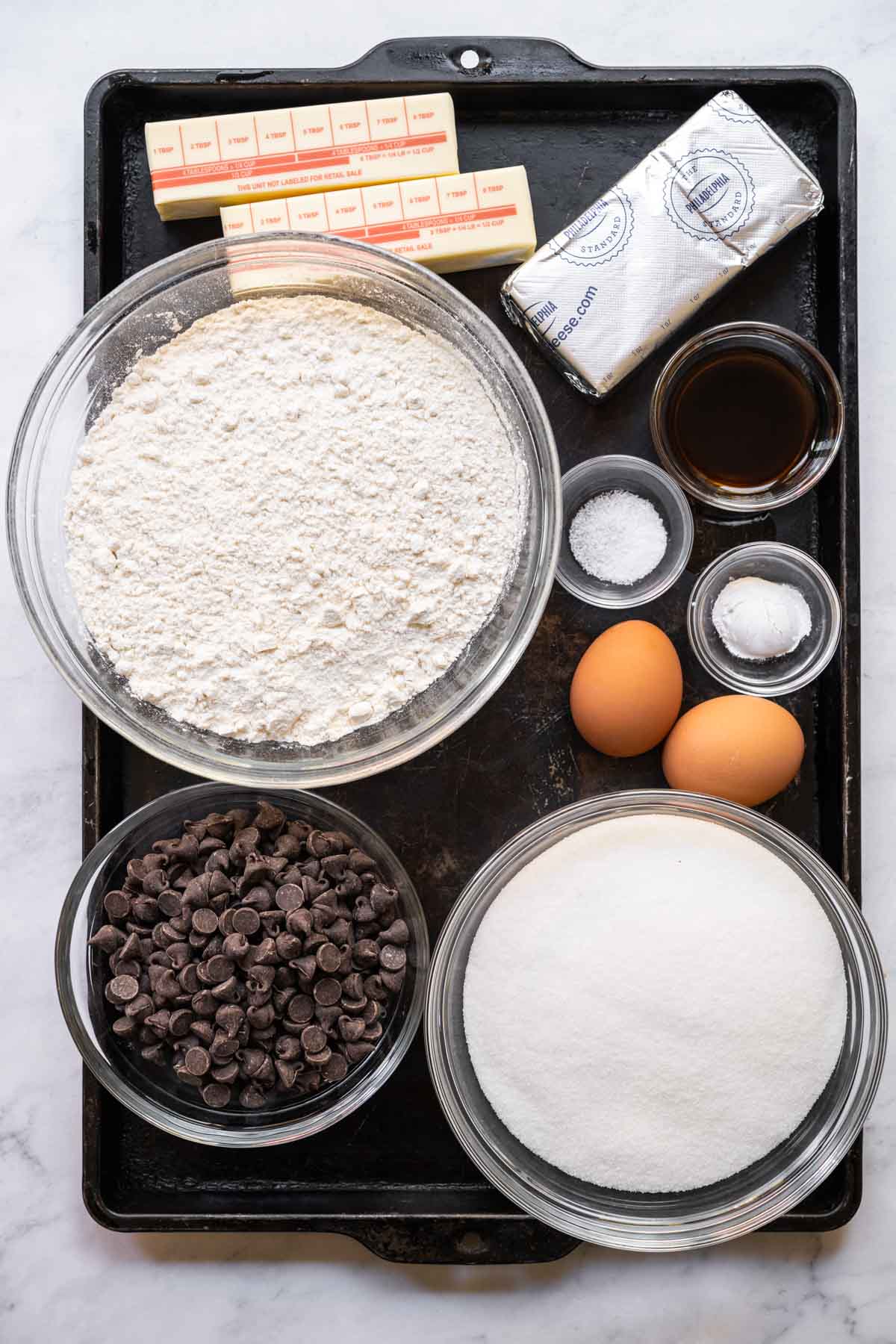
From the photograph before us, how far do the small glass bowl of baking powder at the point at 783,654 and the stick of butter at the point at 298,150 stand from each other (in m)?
0.69

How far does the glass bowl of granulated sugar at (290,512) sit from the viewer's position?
120 cm

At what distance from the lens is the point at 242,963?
126cm

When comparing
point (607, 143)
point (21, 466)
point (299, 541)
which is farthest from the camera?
point (607, 143)

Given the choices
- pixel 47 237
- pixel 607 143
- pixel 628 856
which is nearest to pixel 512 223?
pixel 607 143

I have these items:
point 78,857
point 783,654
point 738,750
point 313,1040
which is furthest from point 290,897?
point 783,654

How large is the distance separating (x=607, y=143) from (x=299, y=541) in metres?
0.78

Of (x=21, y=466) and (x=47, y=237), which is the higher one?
(x=47, y=237)

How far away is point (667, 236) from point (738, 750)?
717mm

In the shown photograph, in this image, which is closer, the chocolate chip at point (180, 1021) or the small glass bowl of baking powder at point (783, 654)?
the chocolate chip at point (180, 1021)

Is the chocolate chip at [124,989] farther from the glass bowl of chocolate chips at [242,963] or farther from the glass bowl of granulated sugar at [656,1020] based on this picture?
the glass bowl of granulated sugar at [656,1020]

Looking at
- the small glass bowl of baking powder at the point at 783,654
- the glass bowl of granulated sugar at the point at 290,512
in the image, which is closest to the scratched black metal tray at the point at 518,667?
the small glass bowl of baking powder at the point at 783,654

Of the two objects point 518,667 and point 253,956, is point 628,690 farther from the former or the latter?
point 253,956

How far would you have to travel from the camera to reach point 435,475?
1.21m

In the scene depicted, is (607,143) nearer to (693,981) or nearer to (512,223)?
(512,223)
